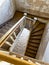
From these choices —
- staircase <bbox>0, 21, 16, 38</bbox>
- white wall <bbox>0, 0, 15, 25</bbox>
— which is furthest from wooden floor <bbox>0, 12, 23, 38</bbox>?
white wall <bbox>0, 0, 15, 25</bbox>

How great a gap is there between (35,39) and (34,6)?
5.04 feet

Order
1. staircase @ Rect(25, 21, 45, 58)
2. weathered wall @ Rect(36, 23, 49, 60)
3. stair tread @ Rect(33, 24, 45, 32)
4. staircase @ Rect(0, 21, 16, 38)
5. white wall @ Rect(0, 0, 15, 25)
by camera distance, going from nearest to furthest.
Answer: weathered wall @ Rect(36, 23, 49, 60)
staircase @ Rect(0, 21, 16, 38)
white wall @ Rect(0, 0, 15, 25)
staircase @ Rect(25, 21, 45, 58)
stair tread @ Rect(33, 24, 45, 32)

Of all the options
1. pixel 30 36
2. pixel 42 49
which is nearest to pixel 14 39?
pixel 42 49

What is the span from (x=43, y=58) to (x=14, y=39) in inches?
52.0

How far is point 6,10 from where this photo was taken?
6262mm

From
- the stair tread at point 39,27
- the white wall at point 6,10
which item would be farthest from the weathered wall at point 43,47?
the white wall at point 6,10

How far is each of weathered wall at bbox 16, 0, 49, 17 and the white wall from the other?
1.37 ft

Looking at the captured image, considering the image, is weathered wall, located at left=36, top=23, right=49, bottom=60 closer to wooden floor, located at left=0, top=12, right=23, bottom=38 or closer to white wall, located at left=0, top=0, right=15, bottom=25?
wooden floor, located at left=0, top=12, right=23, bottom=38

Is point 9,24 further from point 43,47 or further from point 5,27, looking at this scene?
point 43,47

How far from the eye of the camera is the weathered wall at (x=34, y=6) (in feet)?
21.7

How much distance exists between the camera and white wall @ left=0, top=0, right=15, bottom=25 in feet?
19.1

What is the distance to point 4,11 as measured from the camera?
605cm

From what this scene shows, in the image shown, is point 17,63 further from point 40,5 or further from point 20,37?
point 40,5

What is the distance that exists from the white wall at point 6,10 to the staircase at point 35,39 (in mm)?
1260
